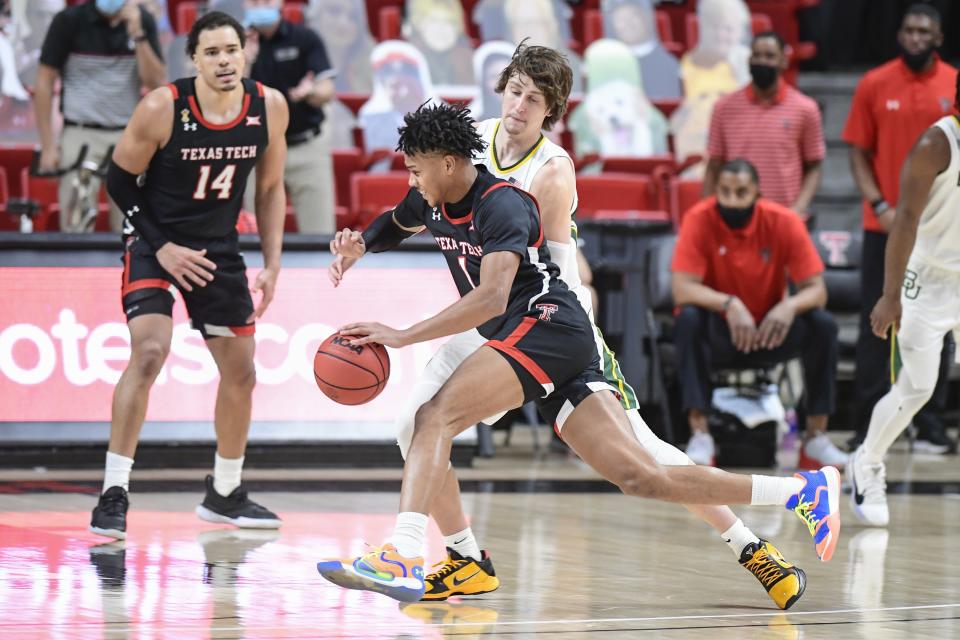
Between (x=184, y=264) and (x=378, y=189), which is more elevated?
(x=184, y=264)

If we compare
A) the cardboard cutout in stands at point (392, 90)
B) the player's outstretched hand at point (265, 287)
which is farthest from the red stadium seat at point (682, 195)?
the player's outstretched hand at point (265, 287)

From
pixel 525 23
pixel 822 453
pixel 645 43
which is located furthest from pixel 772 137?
pixel 525 23

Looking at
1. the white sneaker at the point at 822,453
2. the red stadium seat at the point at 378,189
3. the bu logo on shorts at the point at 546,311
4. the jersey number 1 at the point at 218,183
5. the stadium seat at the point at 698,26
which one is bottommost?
the white sneaker at the point at 822,453

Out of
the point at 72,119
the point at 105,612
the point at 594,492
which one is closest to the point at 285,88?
the point at 72,119

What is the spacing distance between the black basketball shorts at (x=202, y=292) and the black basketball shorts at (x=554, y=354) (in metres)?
1.83

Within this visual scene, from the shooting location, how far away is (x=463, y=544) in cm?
486

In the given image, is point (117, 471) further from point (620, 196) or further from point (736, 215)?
point (620, 196)

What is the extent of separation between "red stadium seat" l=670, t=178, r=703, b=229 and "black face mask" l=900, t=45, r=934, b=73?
2676 mm

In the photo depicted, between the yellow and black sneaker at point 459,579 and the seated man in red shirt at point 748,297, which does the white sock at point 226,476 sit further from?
the seated man in red shirt at point 748,297

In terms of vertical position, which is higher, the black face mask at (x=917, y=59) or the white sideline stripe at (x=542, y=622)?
the black face mask at (x=917, y=59)

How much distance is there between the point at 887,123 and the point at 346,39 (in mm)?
4657

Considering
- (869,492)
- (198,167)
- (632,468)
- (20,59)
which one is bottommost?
(869,492)

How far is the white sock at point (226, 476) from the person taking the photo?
630 centimetres

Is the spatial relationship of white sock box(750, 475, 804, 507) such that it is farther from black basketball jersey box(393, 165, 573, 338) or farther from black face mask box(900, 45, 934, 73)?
black face mask box(900, 45, 934, 73)
